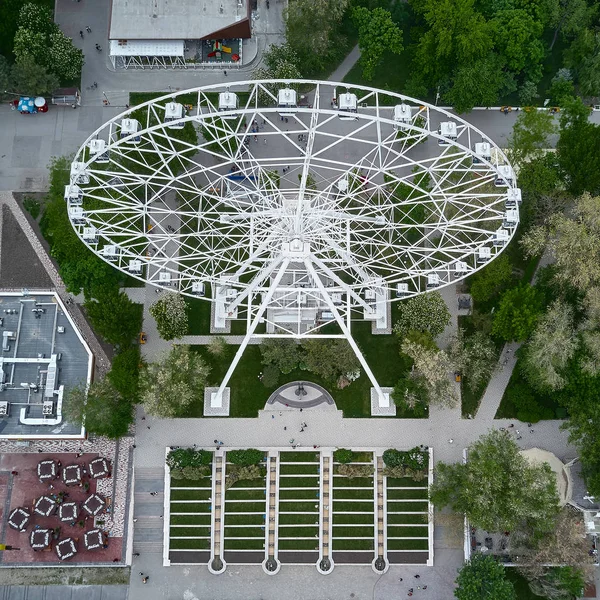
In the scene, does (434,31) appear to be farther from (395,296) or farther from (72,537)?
(72,537)

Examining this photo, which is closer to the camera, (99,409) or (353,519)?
(99,409)

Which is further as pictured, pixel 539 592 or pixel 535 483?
pixel 539 592

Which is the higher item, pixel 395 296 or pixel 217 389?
pixel 395 296

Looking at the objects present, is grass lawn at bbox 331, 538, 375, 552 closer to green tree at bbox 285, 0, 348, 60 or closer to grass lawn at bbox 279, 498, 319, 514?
grass lawn at bbox 279, 498, 319, 514

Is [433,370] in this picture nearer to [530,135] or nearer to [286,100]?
[530,135]

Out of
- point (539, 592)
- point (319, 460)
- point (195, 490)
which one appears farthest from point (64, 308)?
point (539, 592)

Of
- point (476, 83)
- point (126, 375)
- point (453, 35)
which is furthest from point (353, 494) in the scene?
point (453, 35)

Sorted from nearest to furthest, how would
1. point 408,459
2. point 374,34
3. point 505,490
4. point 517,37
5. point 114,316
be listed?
point 505,490
point 114,316
point 408,459
point 517,37
point 374,34
